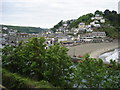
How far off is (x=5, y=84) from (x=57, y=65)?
1.95m

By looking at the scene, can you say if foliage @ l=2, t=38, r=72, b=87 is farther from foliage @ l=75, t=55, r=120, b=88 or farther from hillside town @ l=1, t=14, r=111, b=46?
hillside town @ l=1, t=14, r=111, b=46

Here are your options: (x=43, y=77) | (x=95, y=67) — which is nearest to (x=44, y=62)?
(x=43, y=77)

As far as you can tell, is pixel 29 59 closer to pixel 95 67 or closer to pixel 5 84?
pixel 5 84

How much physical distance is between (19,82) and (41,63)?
1.26 m

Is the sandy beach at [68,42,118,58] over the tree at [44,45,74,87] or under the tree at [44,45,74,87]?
under

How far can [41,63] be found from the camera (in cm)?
640

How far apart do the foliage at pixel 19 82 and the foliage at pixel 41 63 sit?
25.5 inches

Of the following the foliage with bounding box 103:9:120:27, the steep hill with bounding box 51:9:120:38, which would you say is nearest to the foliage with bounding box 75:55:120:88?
the steep hill with bounding box 51:9:120:38

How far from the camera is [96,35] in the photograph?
45281 millimetres

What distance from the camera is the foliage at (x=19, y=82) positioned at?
16.3 ft

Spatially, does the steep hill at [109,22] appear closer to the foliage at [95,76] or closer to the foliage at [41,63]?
the foliage at [41,63]

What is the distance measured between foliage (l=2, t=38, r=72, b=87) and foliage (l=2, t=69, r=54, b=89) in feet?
2.13

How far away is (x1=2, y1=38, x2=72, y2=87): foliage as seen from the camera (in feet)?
19.2

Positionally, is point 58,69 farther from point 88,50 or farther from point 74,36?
point 74,36
